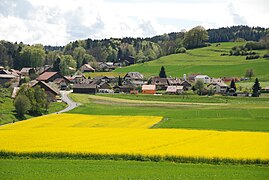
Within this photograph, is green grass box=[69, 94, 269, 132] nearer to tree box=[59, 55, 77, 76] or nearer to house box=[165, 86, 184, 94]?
house box=[165, 86, 184, 94]

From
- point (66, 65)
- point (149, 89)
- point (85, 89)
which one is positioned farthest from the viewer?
point (66, 65)

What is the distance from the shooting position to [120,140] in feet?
109

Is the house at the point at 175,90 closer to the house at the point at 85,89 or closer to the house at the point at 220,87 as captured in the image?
the house at the point at 220,87

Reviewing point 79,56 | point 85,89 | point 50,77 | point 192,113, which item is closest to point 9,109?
point 192,113

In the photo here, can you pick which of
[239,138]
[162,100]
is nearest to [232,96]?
[162,100]

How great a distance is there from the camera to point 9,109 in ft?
192

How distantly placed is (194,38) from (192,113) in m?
122

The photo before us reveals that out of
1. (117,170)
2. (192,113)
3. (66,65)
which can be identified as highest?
(66,65)

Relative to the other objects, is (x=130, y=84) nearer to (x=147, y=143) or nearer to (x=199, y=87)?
(x=199, y=87)

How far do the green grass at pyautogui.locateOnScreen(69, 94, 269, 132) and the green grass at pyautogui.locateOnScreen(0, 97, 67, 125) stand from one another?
3296mm

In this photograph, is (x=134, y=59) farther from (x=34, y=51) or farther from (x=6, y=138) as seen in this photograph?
(x=6, y=138)

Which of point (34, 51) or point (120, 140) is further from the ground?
point (34, 51)

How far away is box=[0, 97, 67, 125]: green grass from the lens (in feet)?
171

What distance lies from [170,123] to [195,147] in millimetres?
19017
